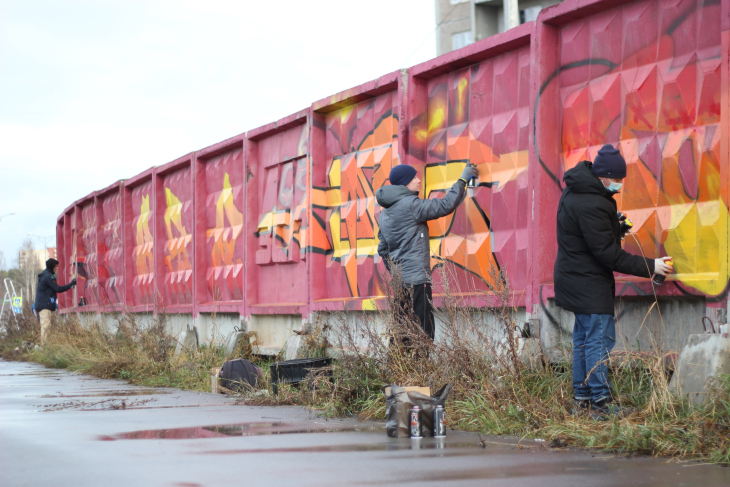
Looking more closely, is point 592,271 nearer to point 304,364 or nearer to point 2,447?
point 304,364

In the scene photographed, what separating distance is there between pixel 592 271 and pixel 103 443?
326 cm

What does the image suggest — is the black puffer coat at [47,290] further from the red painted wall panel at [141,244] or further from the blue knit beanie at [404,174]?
the blue knit beanie at [404,174]

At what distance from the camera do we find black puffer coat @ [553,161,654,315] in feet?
17.3

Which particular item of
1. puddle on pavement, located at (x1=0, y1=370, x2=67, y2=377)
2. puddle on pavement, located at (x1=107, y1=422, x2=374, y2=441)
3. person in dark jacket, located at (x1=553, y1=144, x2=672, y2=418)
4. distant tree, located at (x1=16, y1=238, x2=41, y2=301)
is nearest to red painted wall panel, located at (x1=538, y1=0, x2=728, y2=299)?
person in dark jacket, located at (x1=553, y1=144, x2=672, y2=418)

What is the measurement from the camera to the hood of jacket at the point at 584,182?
5371 millimetres

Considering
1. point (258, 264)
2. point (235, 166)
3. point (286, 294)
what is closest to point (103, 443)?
point (286, 294)

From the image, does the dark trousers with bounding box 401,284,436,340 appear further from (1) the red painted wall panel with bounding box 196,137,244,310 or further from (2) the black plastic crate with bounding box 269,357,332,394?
(1) the red painted wall panel with bounding box 196,137,244,310

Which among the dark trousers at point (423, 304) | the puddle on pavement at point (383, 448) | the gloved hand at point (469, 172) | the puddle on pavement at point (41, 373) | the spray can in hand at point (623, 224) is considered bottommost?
the puddle on pavement at point (41, 373)

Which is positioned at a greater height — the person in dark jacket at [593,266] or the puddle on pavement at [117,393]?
the person in dark jacket at [593,266]

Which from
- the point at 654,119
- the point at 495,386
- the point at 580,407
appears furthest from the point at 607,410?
the point at 654,119

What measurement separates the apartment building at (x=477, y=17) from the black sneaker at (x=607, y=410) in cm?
1911

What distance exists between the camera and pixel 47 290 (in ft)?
58.6

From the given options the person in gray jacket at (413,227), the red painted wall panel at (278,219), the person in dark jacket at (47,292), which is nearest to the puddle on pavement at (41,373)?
the red painted wall panel at (278,219)

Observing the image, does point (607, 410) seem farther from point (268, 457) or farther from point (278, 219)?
point (278, 219)
